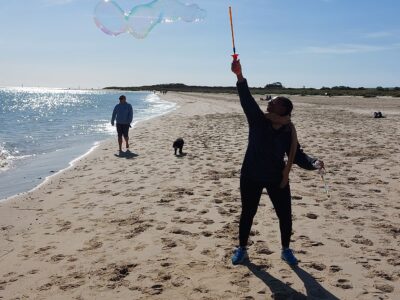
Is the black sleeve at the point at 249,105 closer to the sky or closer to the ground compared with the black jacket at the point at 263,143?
closer to the sky

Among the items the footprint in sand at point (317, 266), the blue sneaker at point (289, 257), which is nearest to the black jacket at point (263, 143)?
the blue sneaker at point (289, 257)

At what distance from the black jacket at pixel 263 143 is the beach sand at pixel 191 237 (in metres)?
1.15

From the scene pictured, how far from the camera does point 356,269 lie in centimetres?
474

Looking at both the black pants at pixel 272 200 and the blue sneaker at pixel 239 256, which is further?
the blue sneaker at pixel 239 256

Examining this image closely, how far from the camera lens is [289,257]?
16.1 feet

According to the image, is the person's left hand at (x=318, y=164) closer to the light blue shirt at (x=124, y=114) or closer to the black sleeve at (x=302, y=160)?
the black sleeve at (x=302, y=160)

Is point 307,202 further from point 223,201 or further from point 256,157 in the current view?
point 256,157

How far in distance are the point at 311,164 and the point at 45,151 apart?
14441 mm

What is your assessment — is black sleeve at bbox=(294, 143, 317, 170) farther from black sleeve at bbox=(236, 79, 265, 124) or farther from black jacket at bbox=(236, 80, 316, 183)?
black sleeve at bbox=(236, 79, 265, 124)

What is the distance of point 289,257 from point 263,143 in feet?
4.67

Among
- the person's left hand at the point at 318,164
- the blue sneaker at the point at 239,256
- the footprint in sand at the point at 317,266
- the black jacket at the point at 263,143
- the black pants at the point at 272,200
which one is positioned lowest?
the footprint in sand at the point at 317,266

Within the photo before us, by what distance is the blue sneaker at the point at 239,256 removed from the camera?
4965 mm

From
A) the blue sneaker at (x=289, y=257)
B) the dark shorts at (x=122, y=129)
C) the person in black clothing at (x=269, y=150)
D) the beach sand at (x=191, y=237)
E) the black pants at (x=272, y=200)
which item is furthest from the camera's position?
the dark shorts at (x=122, y=129)

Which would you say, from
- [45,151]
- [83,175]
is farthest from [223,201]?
[45,151]
